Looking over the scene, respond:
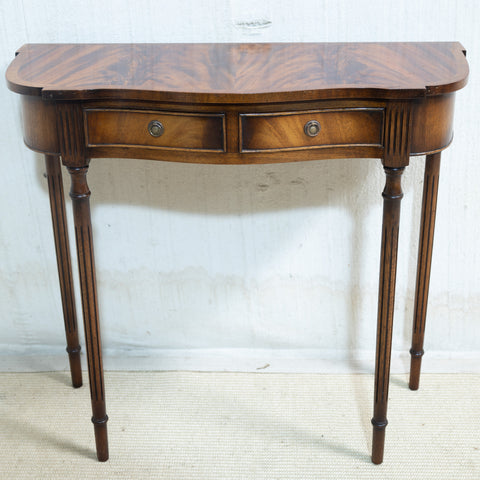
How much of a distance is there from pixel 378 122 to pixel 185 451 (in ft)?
2.90

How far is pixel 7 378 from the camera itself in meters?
1.96

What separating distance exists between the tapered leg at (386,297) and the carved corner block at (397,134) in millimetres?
25

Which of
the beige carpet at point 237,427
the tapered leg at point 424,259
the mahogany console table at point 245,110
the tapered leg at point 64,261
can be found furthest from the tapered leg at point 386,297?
the tapered leg at point 64,261

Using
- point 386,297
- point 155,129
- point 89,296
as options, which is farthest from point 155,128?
point 386,297

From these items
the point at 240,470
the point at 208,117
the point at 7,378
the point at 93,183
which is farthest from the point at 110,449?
the point at 208,117

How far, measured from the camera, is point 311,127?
51.9 inches

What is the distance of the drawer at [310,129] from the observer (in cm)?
131

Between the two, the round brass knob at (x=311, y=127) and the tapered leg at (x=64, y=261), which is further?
the tapered leg at (x=64, y=261)

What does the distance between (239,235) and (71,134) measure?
646 mm

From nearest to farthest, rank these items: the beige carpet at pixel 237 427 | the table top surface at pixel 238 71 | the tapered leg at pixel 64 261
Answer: the table top surface at pixel 238 71 < the beige carpet at pixel 237 427 < the tapered leg at pixel 64 261

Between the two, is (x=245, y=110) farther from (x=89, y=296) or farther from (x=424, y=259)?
(x=424, y=259)

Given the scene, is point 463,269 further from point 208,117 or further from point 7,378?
point 7,378

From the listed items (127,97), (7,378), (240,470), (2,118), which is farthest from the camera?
(7,378)

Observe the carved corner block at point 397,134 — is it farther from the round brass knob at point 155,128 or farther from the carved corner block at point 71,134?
the carved corner block at point 71,134
